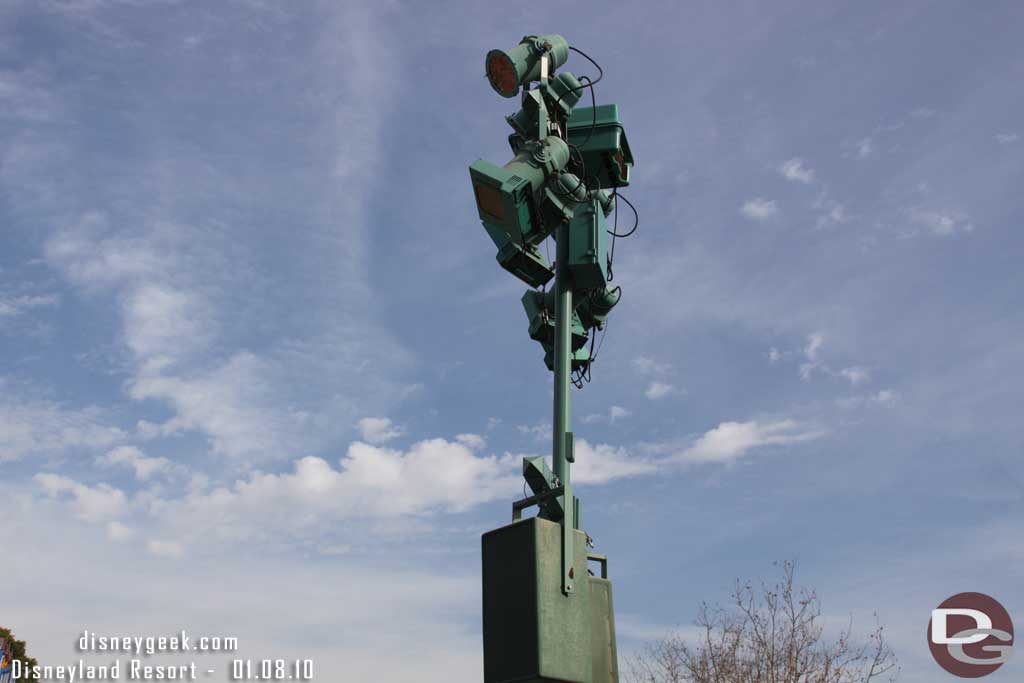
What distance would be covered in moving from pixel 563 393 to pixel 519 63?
151 inches

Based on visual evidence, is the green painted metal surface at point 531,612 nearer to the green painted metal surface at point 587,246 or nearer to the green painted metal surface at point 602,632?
the green painted metal surface at point 602,632

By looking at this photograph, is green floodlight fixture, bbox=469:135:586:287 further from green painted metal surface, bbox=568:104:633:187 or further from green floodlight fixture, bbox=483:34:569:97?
green painted metal surface, bbox=568:104:633:187

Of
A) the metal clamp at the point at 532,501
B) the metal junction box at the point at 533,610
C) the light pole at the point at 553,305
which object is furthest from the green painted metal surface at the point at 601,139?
the metal junction box at the point at 533,610

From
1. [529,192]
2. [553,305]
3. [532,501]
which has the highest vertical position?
[529,192]

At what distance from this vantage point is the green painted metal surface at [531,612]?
7910 millimetres

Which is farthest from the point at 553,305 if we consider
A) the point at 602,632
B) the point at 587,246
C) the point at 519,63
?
the point at 602,632

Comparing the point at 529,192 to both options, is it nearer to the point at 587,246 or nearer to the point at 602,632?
the point at 587,246

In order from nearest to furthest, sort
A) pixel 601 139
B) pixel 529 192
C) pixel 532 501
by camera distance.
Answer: pixel 532 501, pixel 529 192, pixel 601 139

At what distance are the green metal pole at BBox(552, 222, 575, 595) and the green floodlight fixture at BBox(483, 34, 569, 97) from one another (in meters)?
1.75

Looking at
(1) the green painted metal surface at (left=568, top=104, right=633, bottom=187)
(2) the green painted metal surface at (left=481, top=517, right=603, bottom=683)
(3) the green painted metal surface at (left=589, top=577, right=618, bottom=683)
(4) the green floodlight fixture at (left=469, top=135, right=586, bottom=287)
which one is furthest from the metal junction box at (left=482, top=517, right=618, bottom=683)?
(1) the green painted metal surface at (left=568, top=104, right=633, bottom=187)

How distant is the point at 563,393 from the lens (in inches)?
403

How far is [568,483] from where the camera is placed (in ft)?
30.4

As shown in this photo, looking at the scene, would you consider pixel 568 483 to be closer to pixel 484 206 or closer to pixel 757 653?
pixel 484 206

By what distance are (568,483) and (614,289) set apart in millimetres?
3308
